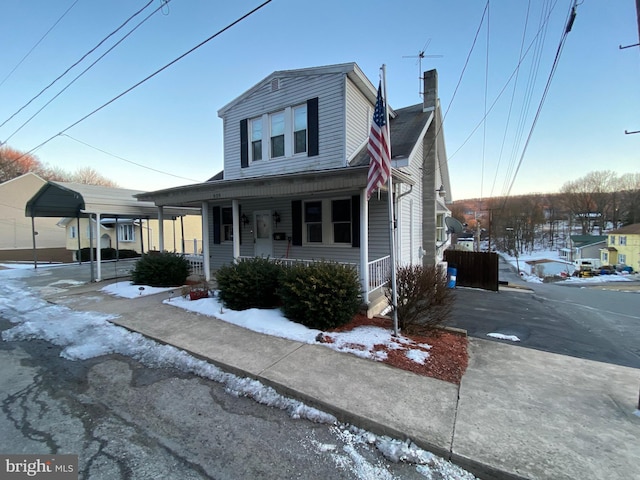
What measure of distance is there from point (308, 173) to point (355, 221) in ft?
7.28

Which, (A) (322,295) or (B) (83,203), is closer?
(A) (322,295)

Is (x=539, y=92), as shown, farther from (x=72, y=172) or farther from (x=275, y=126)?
(x=72, y=172)

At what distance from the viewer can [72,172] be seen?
38.2 metres

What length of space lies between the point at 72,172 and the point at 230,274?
151 ft

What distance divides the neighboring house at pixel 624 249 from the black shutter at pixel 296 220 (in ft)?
170

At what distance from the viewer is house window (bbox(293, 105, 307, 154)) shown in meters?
8.41

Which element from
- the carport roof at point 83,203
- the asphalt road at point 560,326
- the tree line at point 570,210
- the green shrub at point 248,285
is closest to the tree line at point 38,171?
the carport roof at point 83,203

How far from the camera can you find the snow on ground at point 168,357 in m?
2.24

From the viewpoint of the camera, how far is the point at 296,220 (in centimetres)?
856

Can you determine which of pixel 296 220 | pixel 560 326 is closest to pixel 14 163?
pixel 296 220

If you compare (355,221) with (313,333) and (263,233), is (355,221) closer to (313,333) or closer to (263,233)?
(263,233)

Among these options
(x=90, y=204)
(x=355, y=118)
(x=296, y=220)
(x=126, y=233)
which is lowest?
(x=126, y=233)

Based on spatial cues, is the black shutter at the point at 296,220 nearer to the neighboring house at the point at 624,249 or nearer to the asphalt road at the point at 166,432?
the asphalt road at the point at 166,432

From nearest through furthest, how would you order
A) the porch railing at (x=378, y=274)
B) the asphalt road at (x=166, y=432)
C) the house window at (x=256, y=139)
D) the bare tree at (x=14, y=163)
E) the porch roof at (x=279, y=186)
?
the asphalt road at (x=166, y=432)
the porch roof at (x=279, y=186)
the porch railing at (x=378, y=274)
the house window at (x=256, y=139)
the bare tree at (x=14, y=163)
